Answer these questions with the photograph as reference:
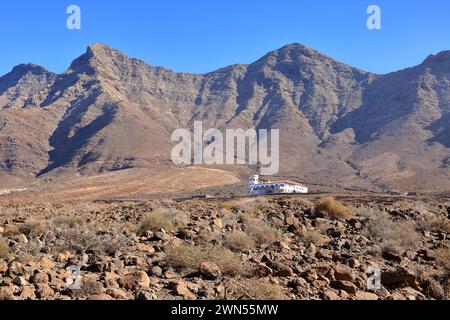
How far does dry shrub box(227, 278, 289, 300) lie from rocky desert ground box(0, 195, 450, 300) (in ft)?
0.05

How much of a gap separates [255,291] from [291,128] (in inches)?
6332

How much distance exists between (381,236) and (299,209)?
6372 mm

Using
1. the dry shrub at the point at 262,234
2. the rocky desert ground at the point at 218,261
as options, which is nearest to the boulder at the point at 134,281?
the rocky desert ground at the point at 218,261

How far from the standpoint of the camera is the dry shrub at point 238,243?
33.0 ft

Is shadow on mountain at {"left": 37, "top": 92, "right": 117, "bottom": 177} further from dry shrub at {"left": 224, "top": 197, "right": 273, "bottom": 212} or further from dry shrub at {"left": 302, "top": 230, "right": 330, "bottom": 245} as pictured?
dry shrub at {"left": 302, "top": 230, "right": 330, "bottom": 245}

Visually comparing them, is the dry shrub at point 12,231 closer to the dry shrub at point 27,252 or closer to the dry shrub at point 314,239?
the dry shrub at point 27,252

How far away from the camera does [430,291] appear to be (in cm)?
779

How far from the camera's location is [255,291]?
21.4 ft

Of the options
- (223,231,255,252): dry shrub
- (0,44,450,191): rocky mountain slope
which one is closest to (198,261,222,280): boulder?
(223,231,255,252): dry shrub

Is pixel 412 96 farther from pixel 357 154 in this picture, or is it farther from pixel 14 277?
pixel 14 277

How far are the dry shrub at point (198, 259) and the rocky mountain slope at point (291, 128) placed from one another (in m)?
90.7

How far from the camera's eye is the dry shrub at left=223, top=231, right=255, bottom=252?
1007cm

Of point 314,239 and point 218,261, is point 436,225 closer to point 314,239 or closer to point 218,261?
point 314,239

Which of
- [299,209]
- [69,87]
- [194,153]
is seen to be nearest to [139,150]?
[194,153]
